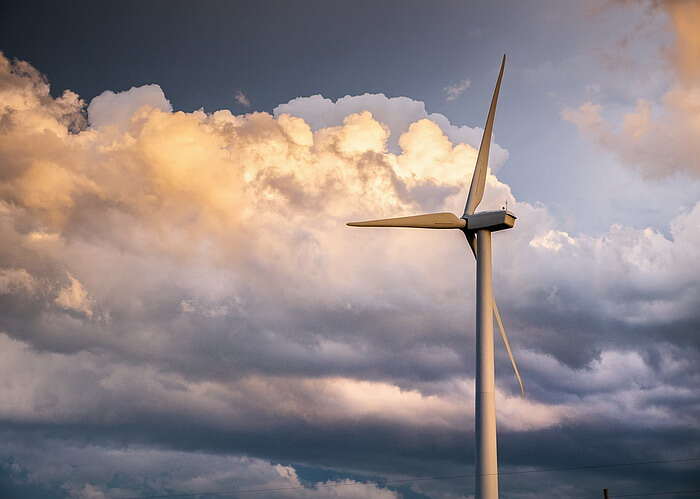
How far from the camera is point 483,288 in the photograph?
79125mm

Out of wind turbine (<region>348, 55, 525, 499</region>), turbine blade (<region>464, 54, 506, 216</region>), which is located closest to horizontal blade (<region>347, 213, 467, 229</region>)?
wind turbine (<region>348, 55, 525, 499</region>)

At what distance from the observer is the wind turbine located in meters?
72.4

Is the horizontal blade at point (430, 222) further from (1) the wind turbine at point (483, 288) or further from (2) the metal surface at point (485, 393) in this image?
(2) the metal surface at point (485, 393)

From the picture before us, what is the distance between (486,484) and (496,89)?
150 ft

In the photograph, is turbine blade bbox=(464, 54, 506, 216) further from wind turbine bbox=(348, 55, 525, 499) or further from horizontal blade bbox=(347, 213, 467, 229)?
horizontal blade bbox=(347, 213, 467, 229)

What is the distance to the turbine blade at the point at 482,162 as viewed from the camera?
8721cm

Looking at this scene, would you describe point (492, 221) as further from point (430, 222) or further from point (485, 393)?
point (485, 393)

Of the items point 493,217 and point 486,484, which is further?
point 493,217

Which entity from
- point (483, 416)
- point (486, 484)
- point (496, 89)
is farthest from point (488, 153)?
point (486, 484)

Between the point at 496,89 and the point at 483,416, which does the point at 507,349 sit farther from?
the point at 496,89

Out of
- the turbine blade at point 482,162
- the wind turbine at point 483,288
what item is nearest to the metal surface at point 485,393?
the wind turbine at point 483,288

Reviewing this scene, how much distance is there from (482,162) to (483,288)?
17.8m

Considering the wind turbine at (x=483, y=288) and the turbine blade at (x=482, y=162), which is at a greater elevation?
the turbine blade at (x=482, y=162)

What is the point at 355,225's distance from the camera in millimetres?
79125
